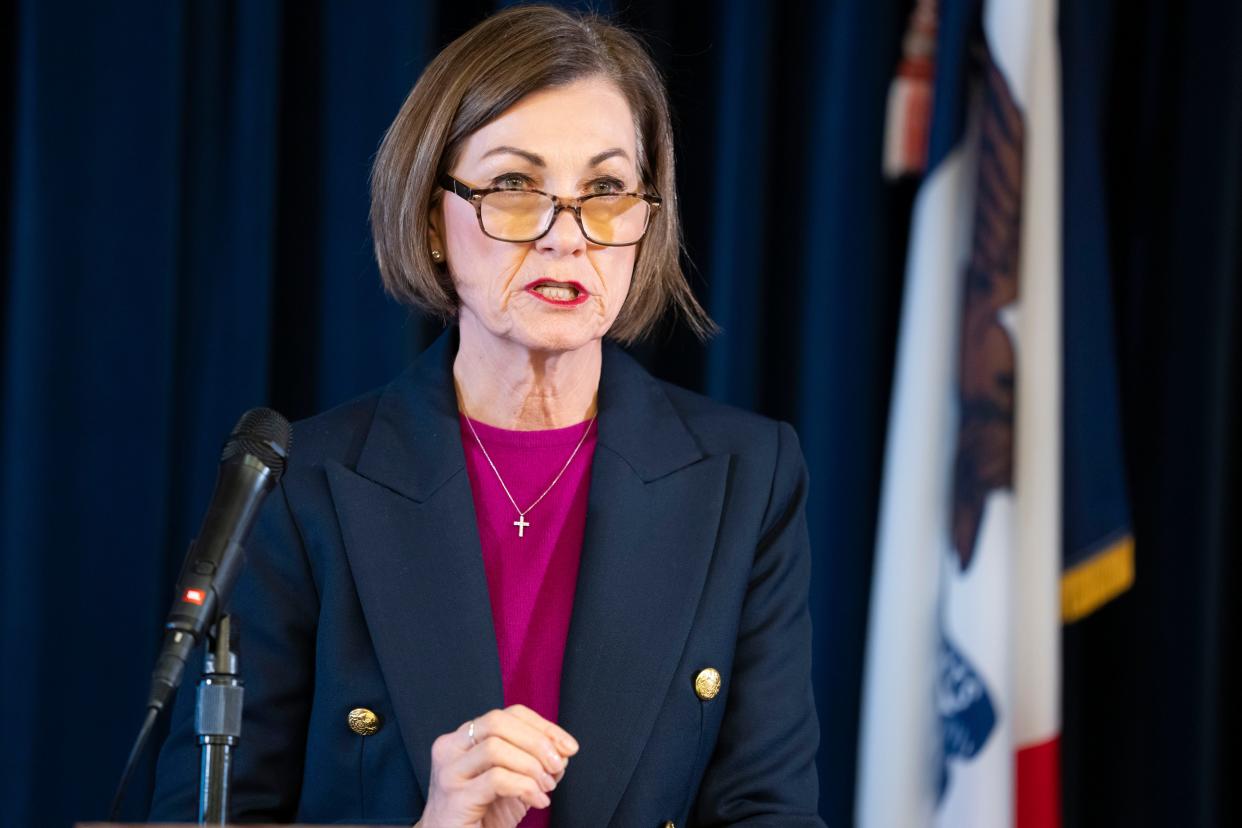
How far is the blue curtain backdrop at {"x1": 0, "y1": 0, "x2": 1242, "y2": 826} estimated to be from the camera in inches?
104

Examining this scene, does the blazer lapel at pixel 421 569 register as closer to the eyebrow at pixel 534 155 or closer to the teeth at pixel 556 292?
the teeth at pixel 556 292

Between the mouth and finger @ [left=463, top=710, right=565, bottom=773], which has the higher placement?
the mouth

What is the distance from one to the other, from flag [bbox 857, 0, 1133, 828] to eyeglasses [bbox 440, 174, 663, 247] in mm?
1102

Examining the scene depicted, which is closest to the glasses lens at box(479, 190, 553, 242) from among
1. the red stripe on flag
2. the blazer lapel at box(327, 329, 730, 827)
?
the blazer lapel at box(327, 329, 730, 827)

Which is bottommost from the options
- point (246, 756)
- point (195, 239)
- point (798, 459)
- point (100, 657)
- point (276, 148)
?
point (100, 657)

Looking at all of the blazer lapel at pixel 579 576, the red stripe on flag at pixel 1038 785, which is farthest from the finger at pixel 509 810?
the red stripe on flag at pixel 1038 785

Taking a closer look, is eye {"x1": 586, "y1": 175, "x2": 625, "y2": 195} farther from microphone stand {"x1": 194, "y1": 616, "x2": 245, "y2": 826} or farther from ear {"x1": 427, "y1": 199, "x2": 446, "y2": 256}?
microphone stand {"x1": 194, "y1": 616, "x2": 245, "y2": 826}

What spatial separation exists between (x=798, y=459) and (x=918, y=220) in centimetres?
100

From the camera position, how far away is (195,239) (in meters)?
2.79

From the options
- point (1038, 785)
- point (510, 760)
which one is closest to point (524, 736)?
point (510, 760)

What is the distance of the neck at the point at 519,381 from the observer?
1947 millimetres

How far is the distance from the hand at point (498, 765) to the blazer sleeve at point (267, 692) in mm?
377

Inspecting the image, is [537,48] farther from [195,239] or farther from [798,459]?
[195,239]

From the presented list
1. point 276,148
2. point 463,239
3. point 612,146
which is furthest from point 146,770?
point 612,146
